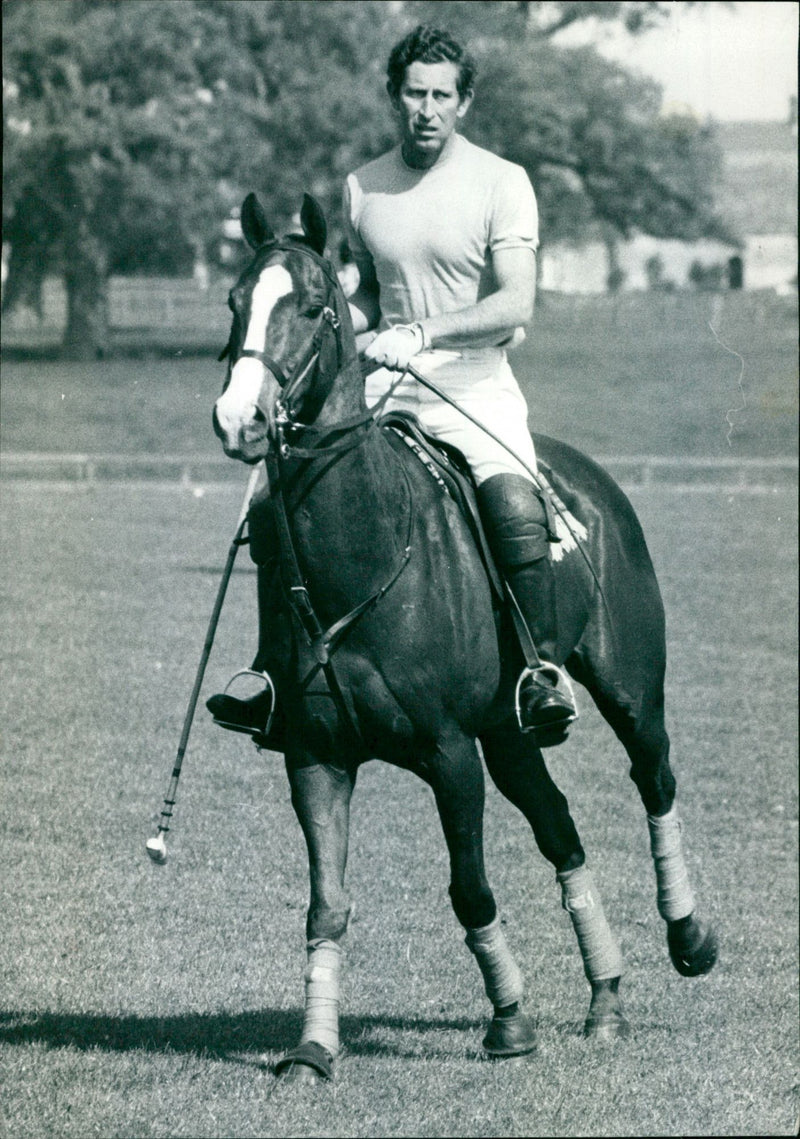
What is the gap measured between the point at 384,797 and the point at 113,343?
1317 cm

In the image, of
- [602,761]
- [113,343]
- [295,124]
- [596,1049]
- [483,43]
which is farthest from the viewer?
[295,124]

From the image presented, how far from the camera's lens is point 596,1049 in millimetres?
6355

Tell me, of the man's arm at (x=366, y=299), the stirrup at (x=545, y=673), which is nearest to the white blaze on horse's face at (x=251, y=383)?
the man's arm at (x=366, y=299)

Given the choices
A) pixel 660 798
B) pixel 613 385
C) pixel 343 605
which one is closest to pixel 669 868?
pixel 660 798

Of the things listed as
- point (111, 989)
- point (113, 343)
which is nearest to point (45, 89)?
point (113, 343)

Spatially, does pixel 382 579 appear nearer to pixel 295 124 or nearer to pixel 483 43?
pixel 483 43

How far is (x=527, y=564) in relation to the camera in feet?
19.1

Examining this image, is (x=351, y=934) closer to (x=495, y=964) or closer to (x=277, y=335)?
(x=495, y=964)

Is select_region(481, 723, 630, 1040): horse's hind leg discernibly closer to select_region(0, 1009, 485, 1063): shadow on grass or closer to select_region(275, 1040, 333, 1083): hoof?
select_region(0, 1009, 485, 1063): shadow on grass

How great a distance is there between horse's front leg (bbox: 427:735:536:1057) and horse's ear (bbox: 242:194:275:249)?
1403 millimetres

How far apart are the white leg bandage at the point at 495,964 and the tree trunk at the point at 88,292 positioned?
17.3 m

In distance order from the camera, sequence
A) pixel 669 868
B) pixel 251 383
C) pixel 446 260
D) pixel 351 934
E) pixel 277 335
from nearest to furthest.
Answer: pixel 251 383 < pixel 277 335 < pixel 446 260 < pixel 669 868 < pixel 351 934

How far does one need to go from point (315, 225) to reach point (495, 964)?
85.4 inches

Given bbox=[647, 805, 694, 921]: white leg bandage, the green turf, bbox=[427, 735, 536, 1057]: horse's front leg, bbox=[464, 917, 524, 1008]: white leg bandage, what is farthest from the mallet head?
the green turf
